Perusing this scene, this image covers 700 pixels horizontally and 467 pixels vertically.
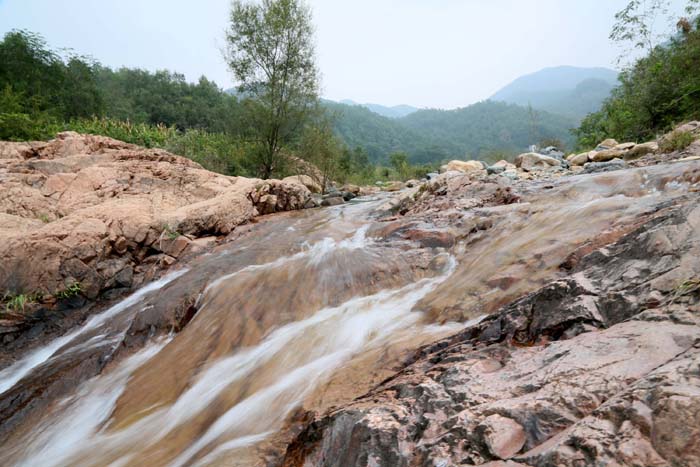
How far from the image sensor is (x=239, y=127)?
50.0 ft

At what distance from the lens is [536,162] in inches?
382

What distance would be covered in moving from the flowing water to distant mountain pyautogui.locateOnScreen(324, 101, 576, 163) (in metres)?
75.2

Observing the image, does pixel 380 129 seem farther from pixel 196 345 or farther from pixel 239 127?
pixel 196 345

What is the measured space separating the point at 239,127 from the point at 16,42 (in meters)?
19.8

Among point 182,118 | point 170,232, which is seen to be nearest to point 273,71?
point 170,232

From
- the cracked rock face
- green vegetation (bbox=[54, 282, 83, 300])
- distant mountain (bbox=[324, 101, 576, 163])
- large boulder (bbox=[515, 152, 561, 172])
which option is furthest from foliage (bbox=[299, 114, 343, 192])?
distant mountain (bbox=[324, 101, 576, 163])

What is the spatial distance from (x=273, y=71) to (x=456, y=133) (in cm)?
10636

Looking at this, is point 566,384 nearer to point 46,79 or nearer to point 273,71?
point 273,71

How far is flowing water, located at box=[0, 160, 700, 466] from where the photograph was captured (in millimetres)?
2463

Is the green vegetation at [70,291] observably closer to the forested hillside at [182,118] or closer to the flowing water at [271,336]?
the flowing water at [271,336]

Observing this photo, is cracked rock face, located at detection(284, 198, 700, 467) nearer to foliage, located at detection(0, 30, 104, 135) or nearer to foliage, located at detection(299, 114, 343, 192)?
foliage, located at detection(299, 114, 343, 192)

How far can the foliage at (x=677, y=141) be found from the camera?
602 cm

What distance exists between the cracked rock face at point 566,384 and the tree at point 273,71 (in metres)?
14.1

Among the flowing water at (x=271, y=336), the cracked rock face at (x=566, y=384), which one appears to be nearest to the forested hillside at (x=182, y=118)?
the flowing water at (x=271, y=336)
